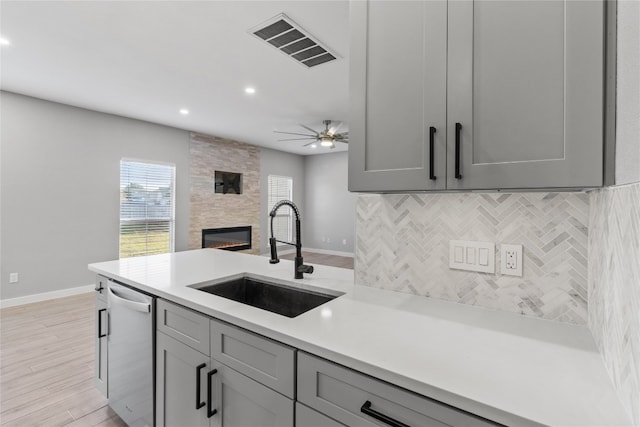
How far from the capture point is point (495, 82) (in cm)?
92

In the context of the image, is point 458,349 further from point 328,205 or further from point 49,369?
point 328,205

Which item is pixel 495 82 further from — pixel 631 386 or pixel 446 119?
pixel 631 386

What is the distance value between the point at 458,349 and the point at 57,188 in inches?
210

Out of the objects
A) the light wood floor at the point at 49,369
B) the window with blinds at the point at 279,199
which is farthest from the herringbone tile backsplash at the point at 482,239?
the window with blinds at the point at 279,199

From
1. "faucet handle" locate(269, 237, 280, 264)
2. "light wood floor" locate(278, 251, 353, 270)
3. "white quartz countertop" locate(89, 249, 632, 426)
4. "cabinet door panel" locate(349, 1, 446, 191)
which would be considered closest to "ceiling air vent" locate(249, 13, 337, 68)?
"cabinet door panel" locate(349, 1, 446, 191)

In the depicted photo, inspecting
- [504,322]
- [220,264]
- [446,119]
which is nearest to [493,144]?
[446,119]

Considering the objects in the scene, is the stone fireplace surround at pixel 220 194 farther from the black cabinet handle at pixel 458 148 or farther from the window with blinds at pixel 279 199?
the black cabinet handle at pixel 458 148

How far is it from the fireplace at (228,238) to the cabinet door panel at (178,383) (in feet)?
16.4

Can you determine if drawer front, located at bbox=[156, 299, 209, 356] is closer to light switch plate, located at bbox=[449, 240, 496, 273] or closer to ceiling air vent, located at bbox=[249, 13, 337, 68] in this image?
light switch plate, located at bbox=[449, 240, 496, 273]

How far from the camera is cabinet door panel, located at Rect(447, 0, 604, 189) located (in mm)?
786

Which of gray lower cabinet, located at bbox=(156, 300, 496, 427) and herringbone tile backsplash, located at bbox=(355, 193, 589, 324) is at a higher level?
herringbone tile backsplash, located at bbox=(355, 193, 589, 324)

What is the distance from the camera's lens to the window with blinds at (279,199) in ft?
25.9

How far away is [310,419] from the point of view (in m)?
0.92

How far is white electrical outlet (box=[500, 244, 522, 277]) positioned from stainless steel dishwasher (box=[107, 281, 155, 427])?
1545mm
